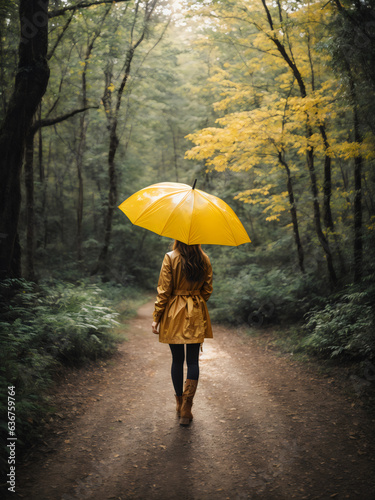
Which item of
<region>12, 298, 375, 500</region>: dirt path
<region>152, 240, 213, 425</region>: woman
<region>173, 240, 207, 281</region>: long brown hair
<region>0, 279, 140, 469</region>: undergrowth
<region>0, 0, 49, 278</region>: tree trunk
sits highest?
<region>0, 0, 49, 278</region>: tree trunk

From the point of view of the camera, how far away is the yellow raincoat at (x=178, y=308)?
3.54 meters

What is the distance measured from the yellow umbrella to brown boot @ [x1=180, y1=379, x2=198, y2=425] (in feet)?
5.37

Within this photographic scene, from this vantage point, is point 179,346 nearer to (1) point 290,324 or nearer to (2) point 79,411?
(2) point 79,411

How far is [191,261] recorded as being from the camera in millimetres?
3615

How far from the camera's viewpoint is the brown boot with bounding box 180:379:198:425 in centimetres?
362

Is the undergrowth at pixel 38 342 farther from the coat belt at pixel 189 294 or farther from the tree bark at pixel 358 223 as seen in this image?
the tree bark at pixel 358 223

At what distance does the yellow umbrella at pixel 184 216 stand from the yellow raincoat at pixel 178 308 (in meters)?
0.37

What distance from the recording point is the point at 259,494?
2.60 meters

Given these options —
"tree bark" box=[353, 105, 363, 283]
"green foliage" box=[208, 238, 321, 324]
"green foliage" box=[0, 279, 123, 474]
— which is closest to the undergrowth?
"green foliage" box=[0, 279, 123, 474]

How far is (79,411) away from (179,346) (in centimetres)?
159

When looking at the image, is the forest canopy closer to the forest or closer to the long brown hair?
the forest

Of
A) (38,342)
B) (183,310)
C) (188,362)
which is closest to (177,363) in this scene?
(188,362)

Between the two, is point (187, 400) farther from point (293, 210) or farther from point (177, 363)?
point (293, 210)

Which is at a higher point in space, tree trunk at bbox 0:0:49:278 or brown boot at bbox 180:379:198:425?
tree trunk at bbox 0:0:49:278
